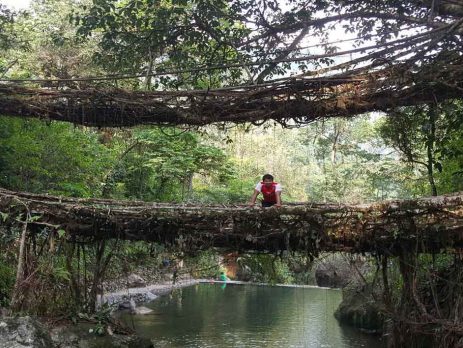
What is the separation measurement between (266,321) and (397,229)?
8974mm

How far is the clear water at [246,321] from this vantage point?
10.8m

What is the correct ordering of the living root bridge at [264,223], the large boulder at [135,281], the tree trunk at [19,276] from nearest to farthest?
the living root bridge at [264,223]
the tree trunk at [19,276]
the large boulder at [135,281]

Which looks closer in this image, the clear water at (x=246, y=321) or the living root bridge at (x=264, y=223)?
the living root bridge at (x=264, y=223)

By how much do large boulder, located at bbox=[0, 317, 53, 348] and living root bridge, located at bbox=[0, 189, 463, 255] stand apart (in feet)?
3.76

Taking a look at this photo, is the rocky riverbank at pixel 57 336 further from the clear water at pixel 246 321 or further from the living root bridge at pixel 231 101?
the living root bridge at pixel 231 101

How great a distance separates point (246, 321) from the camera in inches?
530

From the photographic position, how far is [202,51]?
8.66 m

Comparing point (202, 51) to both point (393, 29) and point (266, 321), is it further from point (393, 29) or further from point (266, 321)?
point (266, 321)

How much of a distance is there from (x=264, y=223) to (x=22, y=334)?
9.41ft

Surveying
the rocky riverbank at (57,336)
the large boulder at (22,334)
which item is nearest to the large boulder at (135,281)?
the rocky riverbank at (57,336)

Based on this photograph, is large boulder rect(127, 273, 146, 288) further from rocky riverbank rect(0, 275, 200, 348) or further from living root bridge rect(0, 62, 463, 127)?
living root bridge rect(0, 62, 463, 127)

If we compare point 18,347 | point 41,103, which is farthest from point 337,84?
point 18,347

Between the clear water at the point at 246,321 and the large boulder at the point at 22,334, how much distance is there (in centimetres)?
199

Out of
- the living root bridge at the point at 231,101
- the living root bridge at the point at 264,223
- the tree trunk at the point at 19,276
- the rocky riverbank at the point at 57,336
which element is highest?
the living root bridge at the point at 231,101
